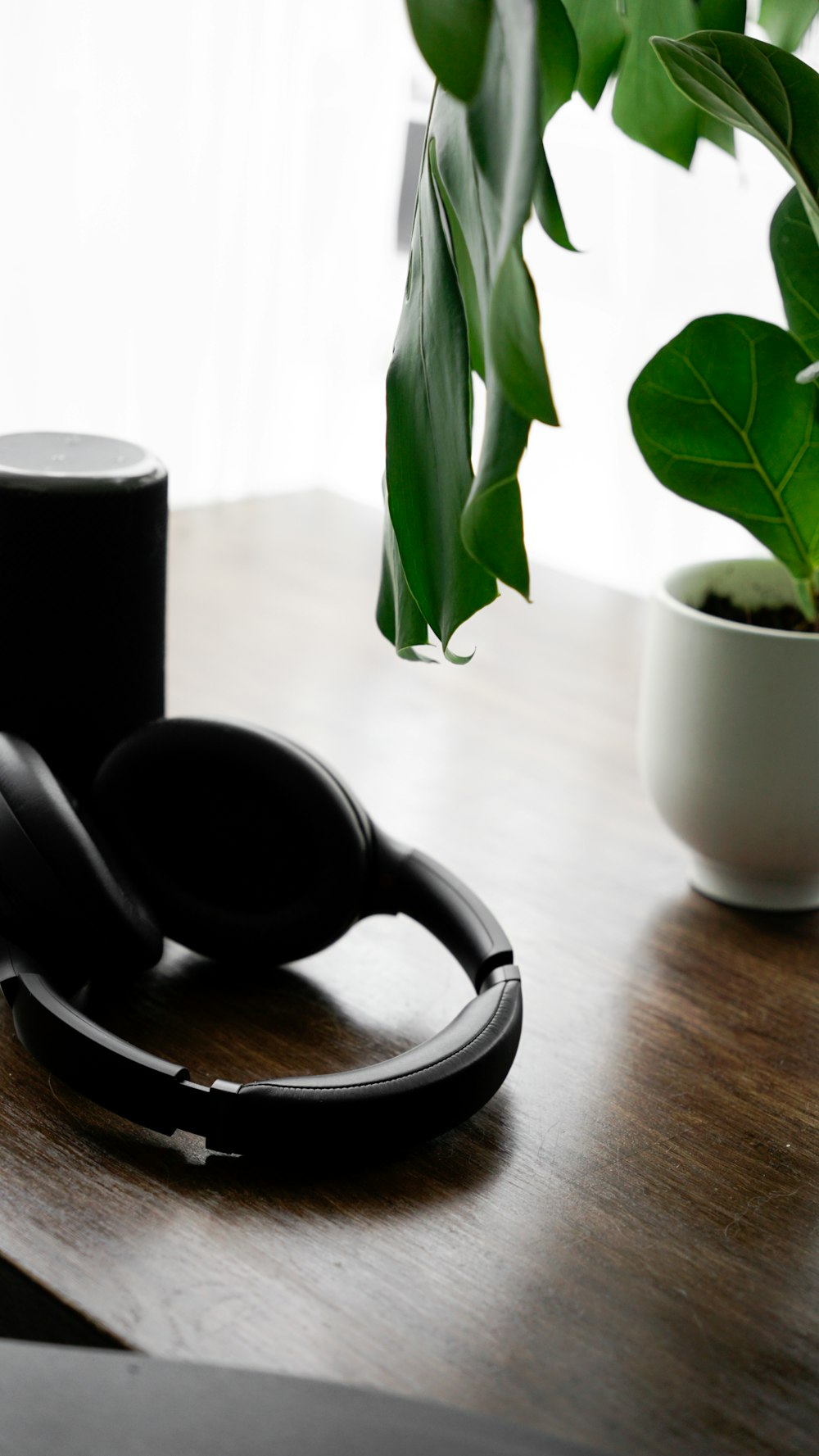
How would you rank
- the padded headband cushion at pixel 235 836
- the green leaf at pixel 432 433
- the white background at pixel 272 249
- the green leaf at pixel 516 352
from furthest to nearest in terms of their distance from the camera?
the white background at pixel 272 249 → the padded headband cushion at pixel 235 836 → the green leaf at pixel 432 433 → the green leaf at pixel 516 352

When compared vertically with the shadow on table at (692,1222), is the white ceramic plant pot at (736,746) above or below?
above

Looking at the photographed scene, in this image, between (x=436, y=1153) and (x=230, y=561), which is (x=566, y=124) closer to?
(x=230, y=561)

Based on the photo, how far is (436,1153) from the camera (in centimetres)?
45

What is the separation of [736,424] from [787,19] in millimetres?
191

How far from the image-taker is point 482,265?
358 millimetres

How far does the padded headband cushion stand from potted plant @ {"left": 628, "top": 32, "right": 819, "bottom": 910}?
0.16 metres

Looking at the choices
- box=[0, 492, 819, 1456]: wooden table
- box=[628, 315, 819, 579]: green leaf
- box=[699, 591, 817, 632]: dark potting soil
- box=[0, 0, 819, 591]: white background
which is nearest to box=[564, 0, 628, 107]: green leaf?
box=[628, 315, 819, 579]: green leaf

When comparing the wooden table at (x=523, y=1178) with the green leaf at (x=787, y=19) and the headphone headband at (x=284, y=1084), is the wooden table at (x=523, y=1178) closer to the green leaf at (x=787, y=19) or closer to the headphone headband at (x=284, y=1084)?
the headphone headband at (x=284, y=1084)

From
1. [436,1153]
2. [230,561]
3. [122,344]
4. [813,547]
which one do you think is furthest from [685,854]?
[122,344]

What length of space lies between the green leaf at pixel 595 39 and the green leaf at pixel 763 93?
98mm

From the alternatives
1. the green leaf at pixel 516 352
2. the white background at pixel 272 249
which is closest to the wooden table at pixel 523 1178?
the green leaf at pixel 516 352

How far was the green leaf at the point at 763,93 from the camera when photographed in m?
0.49

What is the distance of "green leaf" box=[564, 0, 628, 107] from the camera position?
0.58 metres

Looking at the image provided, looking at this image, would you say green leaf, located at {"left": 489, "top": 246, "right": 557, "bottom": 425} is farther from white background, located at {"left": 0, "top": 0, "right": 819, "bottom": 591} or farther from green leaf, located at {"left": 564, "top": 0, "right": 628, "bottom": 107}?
white background, located at {"left": 0, "top": 0, "right": 819, "bottom": 591}
